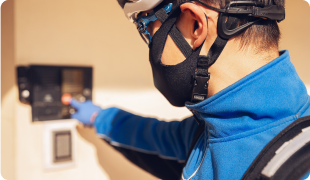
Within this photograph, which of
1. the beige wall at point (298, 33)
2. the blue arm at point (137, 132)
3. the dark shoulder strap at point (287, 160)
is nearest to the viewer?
the dark shoulder strap at point (287, 160)

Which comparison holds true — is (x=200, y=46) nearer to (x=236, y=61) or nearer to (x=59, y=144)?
(x=236, y=61)

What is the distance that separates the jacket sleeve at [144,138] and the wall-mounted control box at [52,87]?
0.48 ft

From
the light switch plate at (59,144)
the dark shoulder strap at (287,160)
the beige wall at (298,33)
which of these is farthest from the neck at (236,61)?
the beige wall at (298,33)

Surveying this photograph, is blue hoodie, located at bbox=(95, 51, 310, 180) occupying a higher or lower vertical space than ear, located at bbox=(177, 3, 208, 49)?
lower

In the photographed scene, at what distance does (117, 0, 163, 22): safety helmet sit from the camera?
0.57 meters

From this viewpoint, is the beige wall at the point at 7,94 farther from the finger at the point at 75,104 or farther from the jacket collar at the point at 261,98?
the jacket collar at the point at 261,98

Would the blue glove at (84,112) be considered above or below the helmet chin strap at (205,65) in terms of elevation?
below

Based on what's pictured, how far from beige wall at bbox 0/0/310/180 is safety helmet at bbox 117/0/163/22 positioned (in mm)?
318

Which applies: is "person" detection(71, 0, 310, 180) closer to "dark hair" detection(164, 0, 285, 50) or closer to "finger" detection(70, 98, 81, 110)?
"dark hair" detection(164, 0, 285, 50)

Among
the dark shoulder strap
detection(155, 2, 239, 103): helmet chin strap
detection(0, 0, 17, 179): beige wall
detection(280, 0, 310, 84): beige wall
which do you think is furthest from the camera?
detection(280, 0, 310, 84): beige wall

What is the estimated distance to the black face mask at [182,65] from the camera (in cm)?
56

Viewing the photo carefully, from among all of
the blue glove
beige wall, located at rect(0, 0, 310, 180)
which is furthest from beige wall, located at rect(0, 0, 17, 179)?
the blue glove

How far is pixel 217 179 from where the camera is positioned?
1.69ft

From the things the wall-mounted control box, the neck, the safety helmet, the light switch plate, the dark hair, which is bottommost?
the light switch plate
